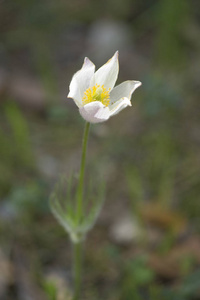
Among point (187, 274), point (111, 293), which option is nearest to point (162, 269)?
point (187, 274)

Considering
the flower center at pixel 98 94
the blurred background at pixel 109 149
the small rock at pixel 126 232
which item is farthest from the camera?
the small rock at pixel 126 232

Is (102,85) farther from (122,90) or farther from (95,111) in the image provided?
(95,111)

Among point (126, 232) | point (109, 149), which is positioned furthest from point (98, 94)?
point (109, 149)

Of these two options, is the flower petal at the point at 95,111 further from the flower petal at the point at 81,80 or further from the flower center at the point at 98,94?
the flower center at the point at 98,94

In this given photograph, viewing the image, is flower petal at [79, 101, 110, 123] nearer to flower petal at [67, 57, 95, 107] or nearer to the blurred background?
flower petal at [67, 57, 95, 107]

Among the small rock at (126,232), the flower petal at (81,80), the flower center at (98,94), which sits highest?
the flower petal at (81,80)

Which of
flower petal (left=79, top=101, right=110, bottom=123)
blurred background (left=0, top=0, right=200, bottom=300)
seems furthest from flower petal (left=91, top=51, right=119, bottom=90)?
blurred background (left=0, top=0, right=200, bottom=300)

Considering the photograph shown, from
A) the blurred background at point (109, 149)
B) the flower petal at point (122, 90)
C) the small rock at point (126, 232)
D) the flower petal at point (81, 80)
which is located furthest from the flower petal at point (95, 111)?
the small rock at point (126, 232)
